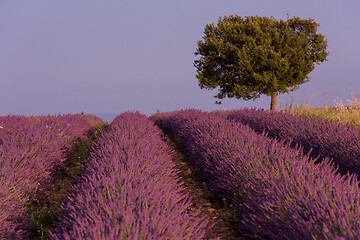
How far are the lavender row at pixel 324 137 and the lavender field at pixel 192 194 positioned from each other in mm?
24

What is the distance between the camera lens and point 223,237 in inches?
146

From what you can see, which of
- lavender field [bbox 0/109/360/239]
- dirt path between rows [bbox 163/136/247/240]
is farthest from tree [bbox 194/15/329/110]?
dirt path between rows [bbox 163/136/247/240]

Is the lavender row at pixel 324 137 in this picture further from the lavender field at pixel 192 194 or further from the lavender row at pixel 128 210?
the lavender row at pixel 128 210

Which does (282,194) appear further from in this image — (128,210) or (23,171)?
(23,171)

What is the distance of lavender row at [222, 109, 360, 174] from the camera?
552cm

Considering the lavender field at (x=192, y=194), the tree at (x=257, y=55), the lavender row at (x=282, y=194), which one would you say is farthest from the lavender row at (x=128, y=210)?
the tree at (x=257, y=55)

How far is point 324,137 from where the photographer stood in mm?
6355

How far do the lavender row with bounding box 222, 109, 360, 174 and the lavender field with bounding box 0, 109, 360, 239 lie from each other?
0.02 m

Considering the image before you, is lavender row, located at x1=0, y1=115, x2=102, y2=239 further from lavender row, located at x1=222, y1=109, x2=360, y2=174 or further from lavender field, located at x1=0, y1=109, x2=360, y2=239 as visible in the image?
lavender row, located at x1=222, y1=109, x2=360, y2=174

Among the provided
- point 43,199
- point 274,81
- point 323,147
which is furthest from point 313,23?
point 43,199

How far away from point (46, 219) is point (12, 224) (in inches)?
33.8

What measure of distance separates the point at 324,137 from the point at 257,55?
13408 millimetres

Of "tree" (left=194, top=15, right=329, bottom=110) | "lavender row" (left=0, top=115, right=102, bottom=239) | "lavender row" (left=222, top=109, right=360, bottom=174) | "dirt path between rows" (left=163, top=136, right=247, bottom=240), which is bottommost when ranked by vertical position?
"dirt path between rows" (left=163, top=136, right=247, bottom=240)

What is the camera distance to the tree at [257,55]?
1898 cm
